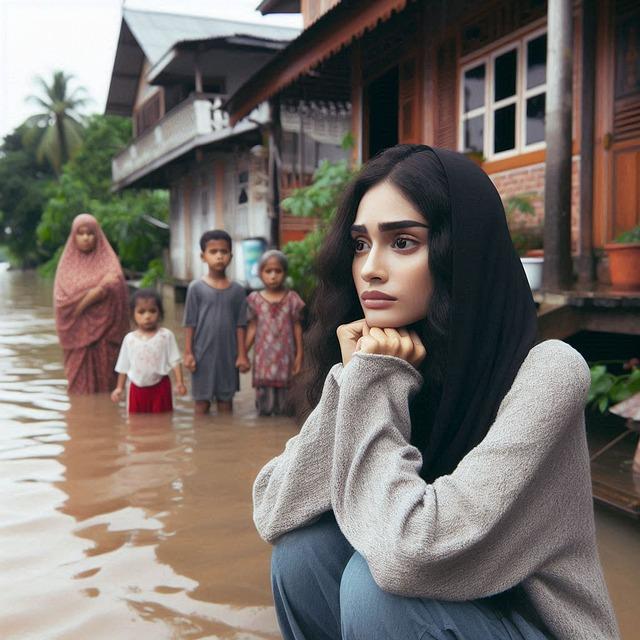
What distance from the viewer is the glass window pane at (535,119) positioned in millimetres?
6816

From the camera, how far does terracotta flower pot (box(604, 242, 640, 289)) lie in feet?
15.8

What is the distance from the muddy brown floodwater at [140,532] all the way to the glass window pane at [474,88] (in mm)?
4030

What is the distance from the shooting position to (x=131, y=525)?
11.4 feet

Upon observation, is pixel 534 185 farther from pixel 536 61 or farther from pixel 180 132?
pixel 180 132

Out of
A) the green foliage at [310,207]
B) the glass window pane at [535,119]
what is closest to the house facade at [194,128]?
the green foliage at [310,207]

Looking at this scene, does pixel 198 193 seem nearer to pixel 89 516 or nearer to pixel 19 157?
pixel 89 516

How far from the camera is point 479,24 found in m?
7.62

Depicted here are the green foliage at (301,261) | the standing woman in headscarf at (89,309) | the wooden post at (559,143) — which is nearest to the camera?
the wooden post at (559,143)

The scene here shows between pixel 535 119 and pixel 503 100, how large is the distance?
1.82 ft

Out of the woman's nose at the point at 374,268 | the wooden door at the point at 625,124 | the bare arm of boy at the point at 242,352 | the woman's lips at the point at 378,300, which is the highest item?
the wooden door at the point at 625,124

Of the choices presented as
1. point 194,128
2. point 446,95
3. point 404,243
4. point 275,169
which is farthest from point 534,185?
point 194,128

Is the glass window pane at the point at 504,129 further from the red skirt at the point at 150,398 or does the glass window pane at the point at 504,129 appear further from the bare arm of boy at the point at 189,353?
the red skirt at the point at 150,398

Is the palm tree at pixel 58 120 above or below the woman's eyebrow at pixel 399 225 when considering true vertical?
above

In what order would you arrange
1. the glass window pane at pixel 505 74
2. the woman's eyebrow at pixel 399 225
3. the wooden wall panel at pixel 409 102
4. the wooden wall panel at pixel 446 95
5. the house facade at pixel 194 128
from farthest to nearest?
the house facade at pixel 194 128 < the wooden wall panel at pixel 409 102 < the wooden wall panel at pixel 446 95 < the glass window pane at pixel 505 74 < the woman's eyebrow at pixel 399 225
